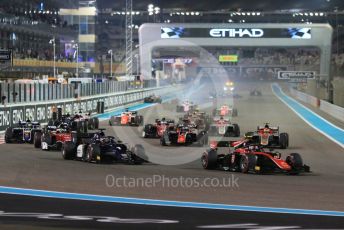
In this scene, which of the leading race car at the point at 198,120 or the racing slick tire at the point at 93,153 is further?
the leading race car at the point at 198,120

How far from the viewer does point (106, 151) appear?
1605cm

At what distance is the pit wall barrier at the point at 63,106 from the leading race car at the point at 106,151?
8354 mm

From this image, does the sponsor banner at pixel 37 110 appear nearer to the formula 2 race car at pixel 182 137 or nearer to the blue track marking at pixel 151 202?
the formula 2 race car at pixel 182 137

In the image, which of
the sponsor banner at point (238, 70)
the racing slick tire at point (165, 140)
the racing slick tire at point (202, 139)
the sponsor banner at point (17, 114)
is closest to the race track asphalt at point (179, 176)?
the racing slick tire at point (165, 140)

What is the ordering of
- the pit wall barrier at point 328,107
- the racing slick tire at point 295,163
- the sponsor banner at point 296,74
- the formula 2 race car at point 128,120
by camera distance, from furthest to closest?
1. the sponsor banner at point 296,74
2. the pit wall barrier at point 328,107
3. the formula 2 race car at point 128,120
4. the racing slick tire at point 295,163

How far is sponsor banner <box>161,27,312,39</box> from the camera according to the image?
180ft

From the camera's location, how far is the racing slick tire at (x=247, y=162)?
14.2 meters

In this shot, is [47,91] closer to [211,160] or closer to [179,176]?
[211,160]

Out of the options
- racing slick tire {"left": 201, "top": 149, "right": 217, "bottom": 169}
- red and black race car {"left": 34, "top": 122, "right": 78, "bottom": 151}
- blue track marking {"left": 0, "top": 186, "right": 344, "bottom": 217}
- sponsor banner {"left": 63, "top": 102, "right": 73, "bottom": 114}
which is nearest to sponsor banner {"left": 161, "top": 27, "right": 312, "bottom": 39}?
sponsor banner {"left": 63, "top": 102, "right": 73, "bottom": 114}

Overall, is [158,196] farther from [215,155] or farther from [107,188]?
[215,155]

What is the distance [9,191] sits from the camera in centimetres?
1137

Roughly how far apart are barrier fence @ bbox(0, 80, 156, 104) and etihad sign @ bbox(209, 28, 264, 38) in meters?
10.3

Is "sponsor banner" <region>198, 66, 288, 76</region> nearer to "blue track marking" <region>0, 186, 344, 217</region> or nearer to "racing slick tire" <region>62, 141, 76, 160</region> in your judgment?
"racing slick tire" <region>62, 141, 76, 160</region>

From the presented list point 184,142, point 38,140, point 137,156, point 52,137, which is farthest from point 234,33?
point 137,156
